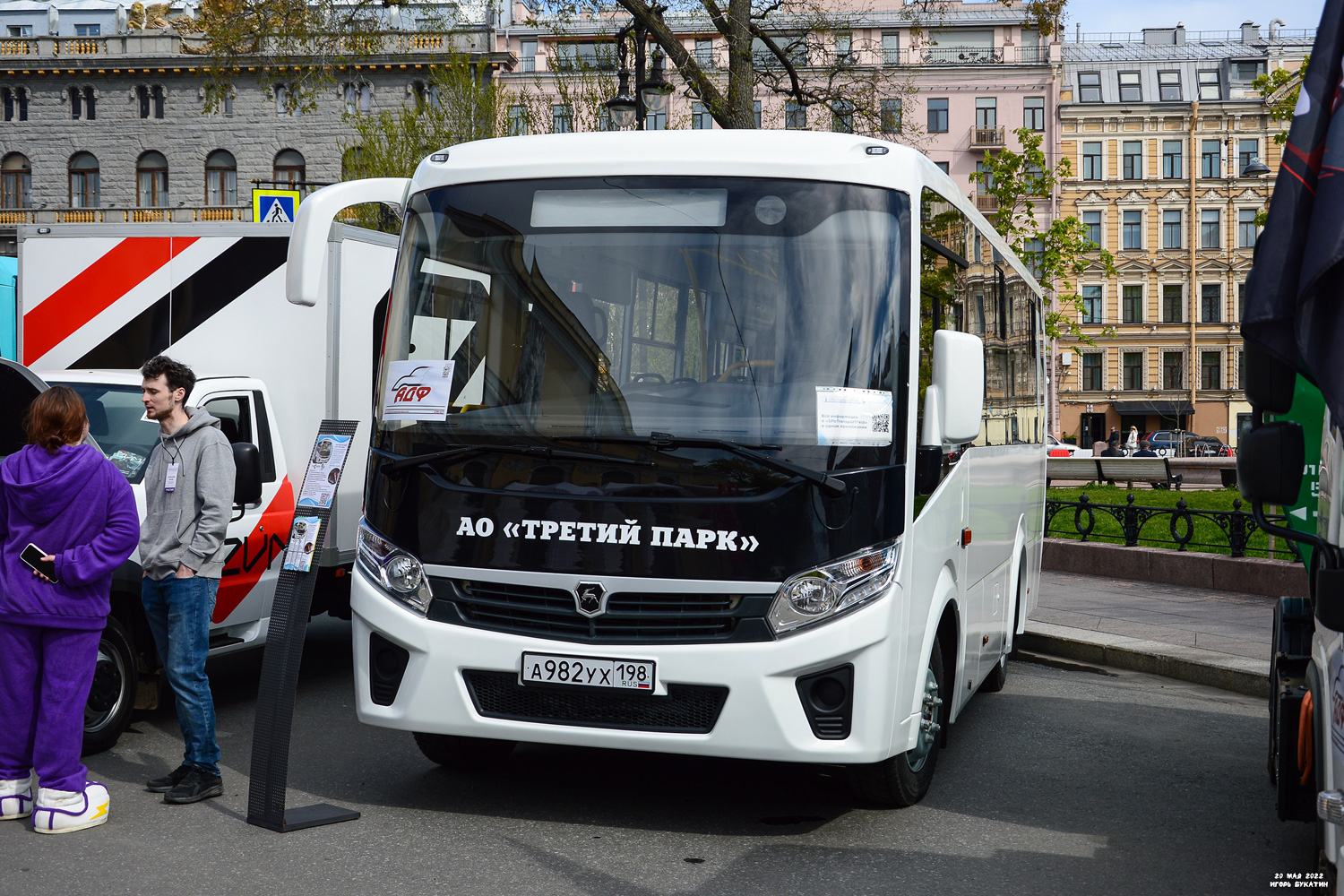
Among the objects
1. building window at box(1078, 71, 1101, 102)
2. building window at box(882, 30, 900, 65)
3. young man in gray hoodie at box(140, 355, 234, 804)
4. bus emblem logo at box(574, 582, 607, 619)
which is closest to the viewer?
bus emblem logo at box(574, 582, 607, 619)

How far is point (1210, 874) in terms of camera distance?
4.79m

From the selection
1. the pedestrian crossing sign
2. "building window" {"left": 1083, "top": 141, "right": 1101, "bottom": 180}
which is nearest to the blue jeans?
the pedestrian crossing sign

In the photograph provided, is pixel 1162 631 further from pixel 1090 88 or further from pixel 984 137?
pixel 1090 88

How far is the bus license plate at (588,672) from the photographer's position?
481 centimetres

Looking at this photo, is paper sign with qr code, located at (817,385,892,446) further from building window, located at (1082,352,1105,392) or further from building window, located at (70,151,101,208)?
building window, located at (1082,352,1105,392)

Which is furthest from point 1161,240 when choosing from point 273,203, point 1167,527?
point 273,203

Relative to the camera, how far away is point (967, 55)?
56688 mm

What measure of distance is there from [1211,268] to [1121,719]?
57350 mm

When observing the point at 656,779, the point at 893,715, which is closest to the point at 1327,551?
the point at 893,715

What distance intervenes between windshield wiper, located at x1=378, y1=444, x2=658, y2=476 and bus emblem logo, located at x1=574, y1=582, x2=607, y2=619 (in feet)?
1.50

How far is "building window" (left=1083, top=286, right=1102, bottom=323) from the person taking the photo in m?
59.8

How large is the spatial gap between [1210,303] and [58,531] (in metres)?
61.2

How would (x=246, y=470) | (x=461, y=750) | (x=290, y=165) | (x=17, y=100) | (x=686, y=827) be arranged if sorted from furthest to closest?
(x=17, y=100), (x=290, y=165), (x=246, y=470), (x=461, y=750), (x=686, y=827)

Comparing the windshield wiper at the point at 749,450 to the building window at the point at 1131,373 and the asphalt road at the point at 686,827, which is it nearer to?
the asphalt road at the point at 686,827
